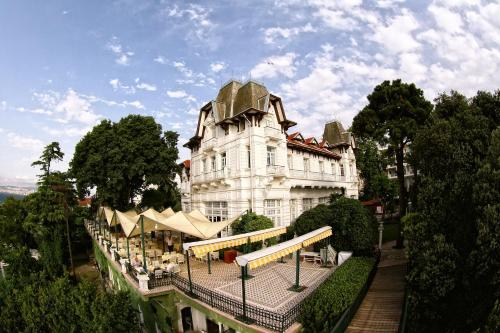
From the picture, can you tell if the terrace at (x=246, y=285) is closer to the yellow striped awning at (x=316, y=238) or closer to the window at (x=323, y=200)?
the yellow striped awning at (x=316, y=238)

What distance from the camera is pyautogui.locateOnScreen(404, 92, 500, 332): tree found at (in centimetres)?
804

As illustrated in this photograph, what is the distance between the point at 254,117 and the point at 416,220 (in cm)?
1554

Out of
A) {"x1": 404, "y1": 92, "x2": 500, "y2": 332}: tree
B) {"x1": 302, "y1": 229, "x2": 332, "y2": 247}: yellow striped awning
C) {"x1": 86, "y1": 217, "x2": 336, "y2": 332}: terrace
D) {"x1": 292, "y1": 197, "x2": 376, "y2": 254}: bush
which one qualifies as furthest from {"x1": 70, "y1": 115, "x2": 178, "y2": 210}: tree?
{"x1": 404, "y1": 92, "x2": 500, "y2": 332}: tree

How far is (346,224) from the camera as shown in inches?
776

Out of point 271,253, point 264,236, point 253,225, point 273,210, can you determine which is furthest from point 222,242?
point 273,210

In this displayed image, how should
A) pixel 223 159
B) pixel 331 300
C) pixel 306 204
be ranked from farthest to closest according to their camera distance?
pixel 306 204 < pixel 223 159 < pixel 331 300

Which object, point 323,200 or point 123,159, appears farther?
point 323,200

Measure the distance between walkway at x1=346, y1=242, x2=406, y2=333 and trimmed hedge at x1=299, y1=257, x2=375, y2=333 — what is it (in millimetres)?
790

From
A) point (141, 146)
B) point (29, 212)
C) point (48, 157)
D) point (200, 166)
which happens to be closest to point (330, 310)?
point (200, 166)

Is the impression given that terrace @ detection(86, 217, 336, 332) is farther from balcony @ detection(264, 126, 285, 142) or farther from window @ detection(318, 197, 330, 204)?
window @ detection(318, 197, 330, 204)

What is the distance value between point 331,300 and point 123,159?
83.1 feet

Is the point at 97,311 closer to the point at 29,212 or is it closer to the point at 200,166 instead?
the point at 200,166

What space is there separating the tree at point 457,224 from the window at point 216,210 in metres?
17.9

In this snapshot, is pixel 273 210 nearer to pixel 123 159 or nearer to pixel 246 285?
pixel 246 285
